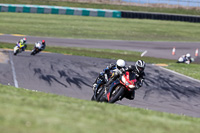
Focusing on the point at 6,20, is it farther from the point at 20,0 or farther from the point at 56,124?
the point at 56,124

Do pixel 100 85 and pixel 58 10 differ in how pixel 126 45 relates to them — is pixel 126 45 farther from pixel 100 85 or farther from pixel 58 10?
pixel 100 85

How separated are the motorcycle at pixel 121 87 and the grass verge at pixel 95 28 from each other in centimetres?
2850

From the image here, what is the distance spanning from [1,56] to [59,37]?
17521 mm

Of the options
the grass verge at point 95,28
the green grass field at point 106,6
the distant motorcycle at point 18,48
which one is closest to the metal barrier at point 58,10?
the grass verge at point 95,28

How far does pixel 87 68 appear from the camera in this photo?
1955cm

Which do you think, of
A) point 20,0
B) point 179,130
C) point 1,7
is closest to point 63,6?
point 20,0

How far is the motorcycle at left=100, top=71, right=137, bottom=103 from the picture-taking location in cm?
1065

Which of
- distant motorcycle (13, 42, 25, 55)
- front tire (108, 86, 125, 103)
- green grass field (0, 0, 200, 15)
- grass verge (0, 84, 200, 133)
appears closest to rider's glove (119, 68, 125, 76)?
front tire (108, 86, 125, 103)

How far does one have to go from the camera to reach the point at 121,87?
Result: 10758 millimetres

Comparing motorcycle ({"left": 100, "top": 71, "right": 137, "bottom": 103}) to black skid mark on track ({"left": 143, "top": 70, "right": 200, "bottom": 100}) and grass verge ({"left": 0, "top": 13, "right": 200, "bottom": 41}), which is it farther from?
grass verge ({"left": 0, "top": 13, "right": 200, "bottom": 41})

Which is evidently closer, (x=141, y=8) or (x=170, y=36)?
(x=170, y=36)

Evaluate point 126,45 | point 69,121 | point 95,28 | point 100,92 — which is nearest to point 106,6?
point 95,28

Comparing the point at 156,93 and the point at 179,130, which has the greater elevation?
the point at 179,130

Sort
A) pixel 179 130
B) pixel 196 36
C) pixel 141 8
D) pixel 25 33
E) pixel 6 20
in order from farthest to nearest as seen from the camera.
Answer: pixel 141 8, pixel 196 36, pixel 6 20, pixel 25 33, pixel 179 130
